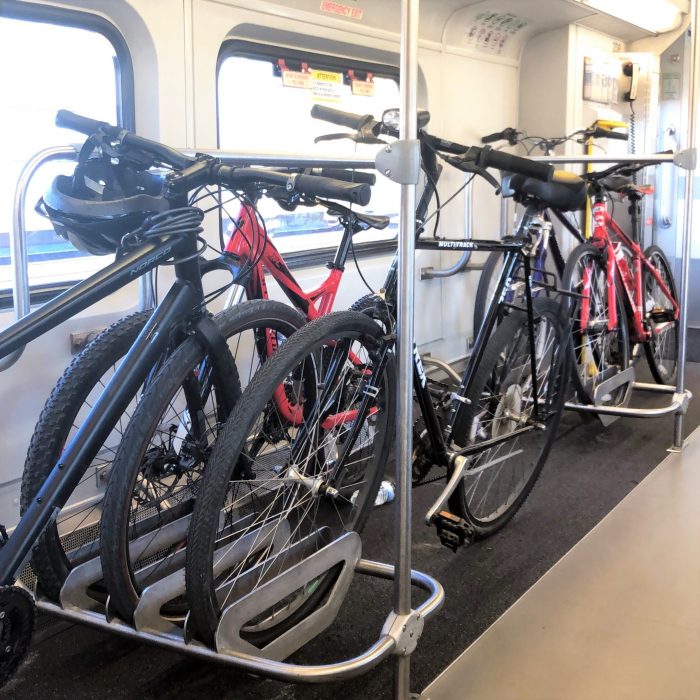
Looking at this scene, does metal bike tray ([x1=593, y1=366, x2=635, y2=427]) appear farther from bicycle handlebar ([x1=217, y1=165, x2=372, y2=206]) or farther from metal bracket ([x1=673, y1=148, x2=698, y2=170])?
bicycle handlebar ([x1=217, y1=165, x2=372, y2=206])

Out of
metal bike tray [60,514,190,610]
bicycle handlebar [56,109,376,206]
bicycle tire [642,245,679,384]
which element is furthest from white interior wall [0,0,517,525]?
bicycle tire [642,245,679,384]

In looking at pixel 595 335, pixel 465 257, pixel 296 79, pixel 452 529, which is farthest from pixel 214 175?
pixel 595 335

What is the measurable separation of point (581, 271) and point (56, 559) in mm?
2787

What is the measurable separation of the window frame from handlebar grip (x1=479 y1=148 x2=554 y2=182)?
1200mm

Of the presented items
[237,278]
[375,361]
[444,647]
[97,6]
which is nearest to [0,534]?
[237,278]

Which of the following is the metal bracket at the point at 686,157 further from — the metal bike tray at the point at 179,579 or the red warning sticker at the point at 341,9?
the metal bike tray at the point at 179,579

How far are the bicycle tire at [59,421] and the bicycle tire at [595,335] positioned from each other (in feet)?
7.71

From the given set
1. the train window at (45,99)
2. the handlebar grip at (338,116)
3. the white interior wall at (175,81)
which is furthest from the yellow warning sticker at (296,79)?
the train window at (45,99)

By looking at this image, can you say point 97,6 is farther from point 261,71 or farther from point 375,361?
point 375,361

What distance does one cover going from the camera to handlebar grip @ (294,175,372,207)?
171 cm

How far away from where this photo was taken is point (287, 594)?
185 centimetres

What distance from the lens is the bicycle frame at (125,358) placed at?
159 cm

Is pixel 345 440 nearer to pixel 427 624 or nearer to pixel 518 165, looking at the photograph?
pixel 427 624

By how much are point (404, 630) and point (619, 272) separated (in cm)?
268
